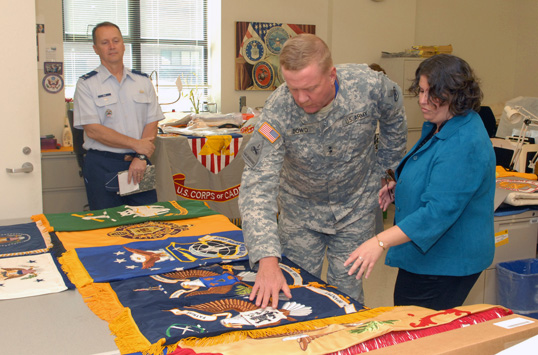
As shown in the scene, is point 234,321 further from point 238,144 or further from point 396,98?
point 238,144

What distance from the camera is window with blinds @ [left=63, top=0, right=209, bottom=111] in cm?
565

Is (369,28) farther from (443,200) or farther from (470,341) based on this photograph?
(470,341)

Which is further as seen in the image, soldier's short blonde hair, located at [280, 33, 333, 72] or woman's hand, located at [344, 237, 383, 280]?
soldier's short blonde hair, located at [280, 33, 333, 72]

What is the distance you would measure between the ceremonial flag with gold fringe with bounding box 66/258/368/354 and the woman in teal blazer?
16 cm

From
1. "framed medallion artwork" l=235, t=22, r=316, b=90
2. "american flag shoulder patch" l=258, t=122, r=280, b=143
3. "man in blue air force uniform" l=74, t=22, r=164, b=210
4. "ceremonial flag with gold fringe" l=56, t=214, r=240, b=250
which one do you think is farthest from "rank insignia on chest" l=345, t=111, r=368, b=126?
"framed medallion artwork" l=235, t=22, r=316, b=90

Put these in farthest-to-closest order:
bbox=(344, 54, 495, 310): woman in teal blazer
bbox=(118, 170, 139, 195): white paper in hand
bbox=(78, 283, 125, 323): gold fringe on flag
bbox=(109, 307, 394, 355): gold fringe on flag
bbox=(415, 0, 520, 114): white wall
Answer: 1. bbox=(415, 0, 520, 114): white wall
2. bbox=(118, 170, 139, 195): white paper in hand
3. bbox=(344, 54, 495, 310): woman in teal blazer
4. bbox=(78, 283, 125, 323): gold fringe on flag
5. bbox=(109, 307, 394, 355): gold fringe on flag

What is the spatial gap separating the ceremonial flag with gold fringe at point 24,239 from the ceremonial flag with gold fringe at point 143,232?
0.07m

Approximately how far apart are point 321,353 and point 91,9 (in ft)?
17.6

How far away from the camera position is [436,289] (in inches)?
71.7

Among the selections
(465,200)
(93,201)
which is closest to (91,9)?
(93,201)

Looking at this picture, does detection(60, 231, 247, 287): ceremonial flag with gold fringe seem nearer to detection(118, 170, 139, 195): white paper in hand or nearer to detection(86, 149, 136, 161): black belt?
detection(118, 170, 139, 195): white paper in hand

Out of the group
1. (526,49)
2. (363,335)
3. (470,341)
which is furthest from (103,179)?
(526,49)

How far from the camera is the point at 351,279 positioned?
2.16 m

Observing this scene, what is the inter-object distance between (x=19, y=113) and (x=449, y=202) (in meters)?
2.16
